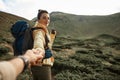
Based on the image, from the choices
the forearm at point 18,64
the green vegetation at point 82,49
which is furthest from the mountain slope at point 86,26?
the forearm at point 18,64

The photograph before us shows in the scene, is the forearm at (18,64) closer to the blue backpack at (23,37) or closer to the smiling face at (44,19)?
the blue backpack at (23,37)

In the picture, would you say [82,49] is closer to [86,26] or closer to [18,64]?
[18,64]

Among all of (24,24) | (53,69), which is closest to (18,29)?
(24,24)

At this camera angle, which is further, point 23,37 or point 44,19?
point 44,19

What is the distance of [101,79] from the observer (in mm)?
15211

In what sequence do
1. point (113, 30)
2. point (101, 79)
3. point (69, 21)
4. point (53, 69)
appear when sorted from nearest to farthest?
point (101, 79)
point (53, 69)
point (113, 30)
point (69, 21)

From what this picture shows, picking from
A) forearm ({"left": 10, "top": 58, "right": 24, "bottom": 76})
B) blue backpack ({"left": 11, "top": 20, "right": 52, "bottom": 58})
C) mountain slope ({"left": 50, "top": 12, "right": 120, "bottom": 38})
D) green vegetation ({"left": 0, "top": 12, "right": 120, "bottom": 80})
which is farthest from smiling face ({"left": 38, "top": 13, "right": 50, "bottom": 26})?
mountain slope ({"left": 50, "top": 12, "right": 120, "bottom": 38})

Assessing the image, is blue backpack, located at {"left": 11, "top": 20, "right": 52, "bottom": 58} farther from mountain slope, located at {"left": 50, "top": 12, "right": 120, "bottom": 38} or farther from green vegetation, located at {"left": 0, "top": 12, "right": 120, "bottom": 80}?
mountain slope, located at {"left": 50, "top": 12, "right": 120, "bottom": 38}

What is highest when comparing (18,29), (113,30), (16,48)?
(18,29)

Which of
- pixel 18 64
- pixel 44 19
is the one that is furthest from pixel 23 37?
pixel 18 64

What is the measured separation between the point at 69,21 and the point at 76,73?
273 ft

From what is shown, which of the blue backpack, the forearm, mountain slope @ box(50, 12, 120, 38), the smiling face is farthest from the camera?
mountain slope @ box(50, 12, 120, 38)

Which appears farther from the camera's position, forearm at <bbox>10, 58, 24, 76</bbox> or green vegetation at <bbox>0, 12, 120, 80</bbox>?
green vegetation at <bbox>0, 12, 120, 80</bbox>

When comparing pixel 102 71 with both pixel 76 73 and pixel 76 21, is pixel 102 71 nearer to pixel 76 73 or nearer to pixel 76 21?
pixel 76 73
